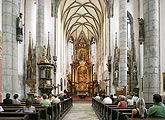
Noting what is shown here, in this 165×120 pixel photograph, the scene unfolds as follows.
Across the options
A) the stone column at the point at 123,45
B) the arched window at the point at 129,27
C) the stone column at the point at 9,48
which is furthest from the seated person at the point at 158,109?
the arched window at the point at 129,27

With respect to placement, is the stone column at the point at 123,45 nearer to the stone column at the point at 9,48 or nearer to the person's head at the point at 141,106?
the stone column at the point at 9,48

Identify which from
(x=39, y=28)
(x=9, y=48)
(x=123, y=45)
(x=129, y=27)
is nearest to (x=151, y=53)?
(x=9, y=48)

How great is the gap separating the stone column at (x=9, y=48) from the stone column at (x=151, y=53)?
607 centimetres

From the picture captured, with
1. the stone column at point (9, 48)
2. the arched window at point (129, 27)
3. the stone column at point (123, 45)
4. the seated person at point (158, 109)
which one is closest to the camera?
the seated person at point (158, 109)

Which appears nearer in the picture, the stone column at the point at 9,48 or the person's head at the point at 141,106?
the person's head at the point at 141,106

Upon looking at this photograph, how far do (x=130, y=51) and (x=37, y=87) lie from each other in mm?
11385

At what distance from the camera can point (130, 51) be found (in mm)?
30609

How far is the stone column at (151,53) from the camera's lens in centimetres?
1330

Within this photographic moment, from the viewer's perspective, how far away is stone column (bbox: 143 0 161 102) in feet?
43.6

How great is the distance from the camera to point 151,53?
13398mm

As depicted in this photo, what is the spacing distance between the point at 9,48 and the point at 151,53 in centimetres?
642

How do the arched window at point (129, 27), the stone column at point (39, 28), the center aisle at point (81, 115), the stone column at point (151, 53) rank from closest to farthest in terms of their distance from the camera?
the stone column at point (151, 53) → the center aisle at point (81, 115) → the stone column at point (39, 28) → the arched window at point (129, 27)

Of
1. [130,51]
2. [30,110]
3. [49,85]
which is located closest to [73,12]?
[130,51]

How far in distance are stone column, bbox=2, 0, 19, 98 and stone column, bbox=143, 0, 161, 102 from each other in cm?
607
